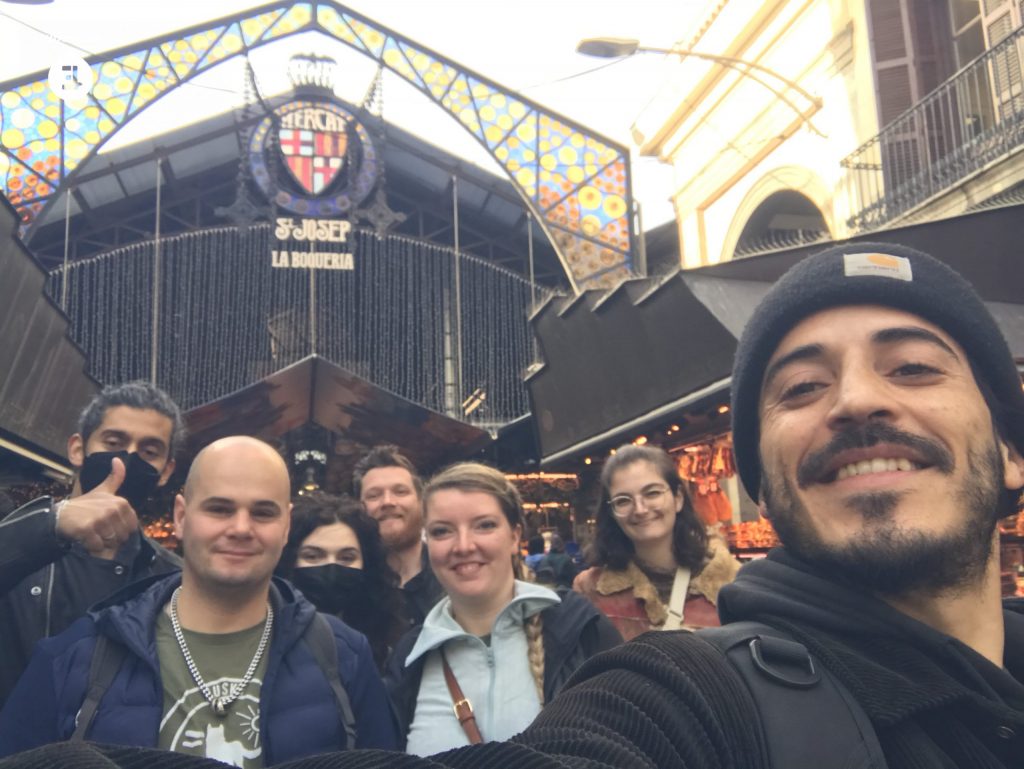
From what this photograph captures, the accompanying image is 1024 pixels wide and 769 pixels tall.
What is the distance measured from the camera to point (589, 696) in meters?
1.13

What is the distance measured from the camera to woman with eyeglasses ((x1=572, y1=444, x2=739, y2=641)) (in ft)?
11.5

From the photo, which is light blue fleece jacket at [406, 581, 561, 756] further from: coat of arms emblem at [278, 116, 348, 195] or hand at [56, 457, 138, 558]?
coat of arms emblem at [278, 116, 348, 195]

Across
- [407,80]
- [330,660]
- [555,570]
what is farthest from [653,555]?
[407,80]

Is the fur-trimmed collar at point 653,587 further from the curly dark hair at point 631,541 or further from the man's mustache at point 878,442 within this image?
the man's mustache at point 878,442

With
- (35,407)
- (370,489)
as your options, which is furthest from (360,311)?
(370,489)

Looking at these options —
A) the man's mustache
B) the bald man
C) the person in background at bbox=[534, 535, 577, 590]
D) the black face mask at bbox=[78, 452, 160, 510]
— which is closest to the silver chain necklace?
the bald man

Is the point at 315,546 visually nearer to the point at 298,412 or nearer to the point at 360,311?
the point at 298,412

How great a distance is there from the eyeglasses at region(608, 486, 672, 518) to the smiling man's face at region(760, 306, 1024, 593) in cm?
211

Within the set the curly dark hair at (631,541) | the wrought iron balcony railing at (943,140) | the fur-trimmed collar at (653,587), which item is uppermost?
the wrought iron balcony railing at (943,140)

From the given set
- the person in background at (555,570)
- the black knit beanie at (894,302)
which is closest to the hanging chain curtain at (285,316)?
the person in background at (555,570)

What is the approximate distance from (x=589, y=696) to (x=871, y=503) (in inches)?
21.0

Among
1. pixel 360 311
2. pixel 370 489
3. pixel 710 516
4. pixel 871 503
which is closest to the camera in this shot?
pixel 871 503

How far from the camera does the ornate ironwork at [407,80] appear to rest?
11852 mm

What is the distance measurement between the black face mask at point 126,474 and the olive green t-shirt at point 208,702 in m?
0.75
